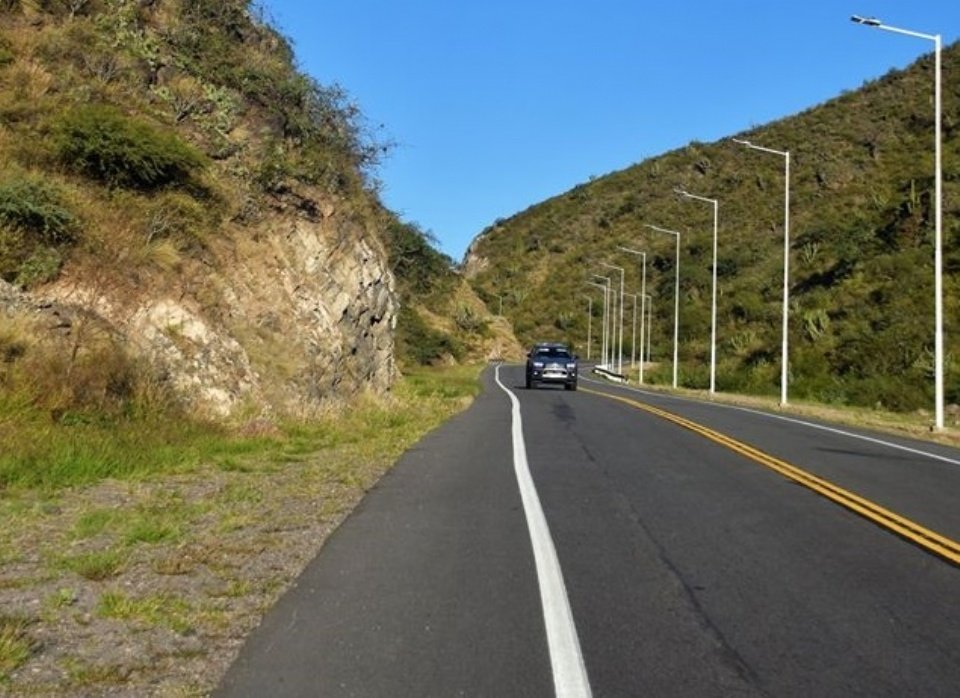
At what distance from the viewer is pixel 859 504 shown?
11000 millimetres

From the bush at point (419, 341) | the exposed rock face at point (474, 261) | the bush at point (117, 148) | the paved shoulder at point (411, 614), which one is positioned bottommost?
the paved shoulder at point (411, 614)

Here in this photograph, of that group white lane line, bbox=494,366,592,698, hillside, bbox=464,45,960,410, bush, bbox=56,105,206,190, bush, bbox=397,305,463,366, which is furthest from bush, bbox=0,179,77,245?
bush, bbox=397,305,463,366

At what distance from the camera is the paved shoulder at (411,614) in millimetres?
5254

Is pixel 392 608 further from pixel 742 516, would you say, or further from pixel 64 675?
pixel 742 516

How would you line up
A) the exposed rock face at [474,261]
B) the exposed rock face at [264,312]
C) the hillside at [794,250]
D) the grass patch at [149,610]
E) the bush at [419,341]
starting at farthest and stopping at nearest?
the exposed rock face at [474,261], the bush at [419,341], the hillside at [794,250], the exposed rock face at [264,312], the grass patch at [149,610]

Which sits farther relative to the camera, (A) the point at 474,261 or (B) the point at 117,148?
(A) the point at 474,261

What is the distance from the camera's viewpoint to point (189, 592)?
22.7 feet

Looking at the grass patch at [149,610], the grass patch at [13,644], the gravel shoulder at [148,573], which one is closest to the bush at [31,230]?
the gravel shoulder at [148,573]

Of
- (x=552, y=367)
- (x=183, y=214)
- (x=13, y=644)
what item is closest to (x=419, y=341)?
(x=552, y=367)

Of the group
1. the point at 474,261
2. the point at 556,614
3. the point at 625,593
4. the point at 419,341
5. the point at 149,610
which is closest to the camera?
the point at 149,610

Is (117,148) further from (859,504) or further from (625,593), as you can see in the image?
(625,593)

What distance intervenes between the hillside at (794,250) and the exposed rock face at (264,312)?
23289 mm

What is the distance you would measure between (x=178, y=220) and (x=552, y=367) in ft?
86.2

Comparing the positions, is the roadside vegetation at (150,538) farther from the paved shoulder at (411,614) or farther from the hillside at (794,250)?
the hillside at (794,250)
